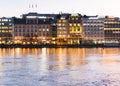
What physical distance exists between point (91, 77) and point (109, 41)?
5389 inches

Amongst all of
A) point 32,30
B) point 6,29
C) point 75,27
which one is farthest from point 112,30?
point 6,29

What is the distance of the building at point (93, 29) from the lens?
16938 centimetres

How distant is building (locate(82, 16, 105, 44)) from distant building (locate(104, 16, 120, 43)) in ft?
6.33

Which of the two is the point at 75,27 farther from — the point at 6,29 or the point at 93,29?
the point at 6,29

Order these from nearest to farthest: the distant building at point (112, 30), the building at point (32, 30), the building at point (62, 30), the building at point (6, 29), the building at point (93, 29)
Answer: the building at point (62, 30)
the building at point (93, 29)
the building at point (32, 30)
the distant building at point (112, 30)
the building at point (6, 29)

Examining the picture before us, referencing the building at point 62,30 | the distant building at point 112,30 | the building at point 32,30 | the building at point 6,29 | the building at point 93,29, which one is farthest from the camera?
the building at point 6,29

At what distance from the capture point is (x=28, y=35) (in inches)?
6767

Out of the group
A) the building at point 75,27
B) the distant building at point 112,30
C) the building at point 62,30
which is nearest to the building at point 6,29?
the building at point 62,30

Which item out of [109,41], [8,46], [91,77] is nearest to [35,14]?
[8,46]

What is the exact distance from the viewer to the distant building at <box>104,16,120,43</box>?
170750 mm

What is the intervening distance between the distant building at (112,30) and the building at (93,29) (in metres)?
1.93

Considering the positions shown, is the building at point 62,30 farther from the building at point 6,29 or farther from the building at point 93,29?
the building at point 6,29

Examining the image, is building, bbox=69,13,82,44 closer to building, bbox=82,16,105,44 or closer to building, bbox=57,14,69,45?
building, bbox=57,14,69,45

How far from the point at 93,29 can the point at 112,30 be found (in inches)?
291
